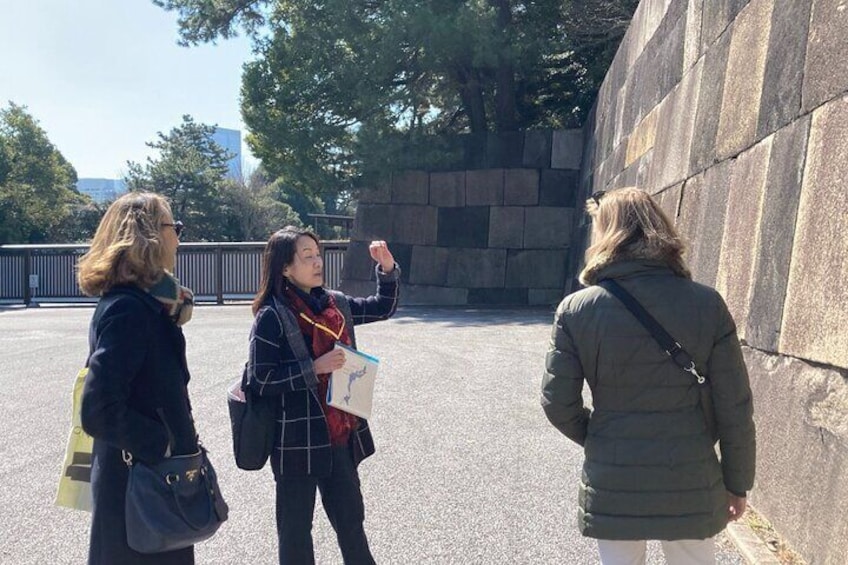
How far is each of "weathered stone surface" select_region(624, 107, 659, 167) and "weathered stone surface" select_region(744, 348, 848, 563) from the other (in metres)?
4.72

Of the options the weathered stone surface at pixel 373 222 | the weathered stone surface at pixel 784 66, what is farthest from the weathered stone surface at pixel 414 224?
the weathered stone surface at pixel 784 66

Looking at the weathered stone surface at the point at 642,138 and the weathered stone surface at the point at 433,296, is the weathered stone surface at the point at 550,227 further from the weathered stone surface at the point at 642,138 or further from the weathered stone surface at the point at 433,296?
the weathered stone surface at the point at 642,138

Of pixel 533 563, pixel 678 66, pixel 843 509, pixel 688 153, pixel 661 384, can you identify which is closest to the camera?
pixel 661 384

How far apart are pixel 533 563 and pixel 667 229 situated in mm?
1907

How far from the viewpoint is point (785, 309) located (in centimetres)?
389

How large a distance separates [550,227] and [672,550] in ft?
45.7

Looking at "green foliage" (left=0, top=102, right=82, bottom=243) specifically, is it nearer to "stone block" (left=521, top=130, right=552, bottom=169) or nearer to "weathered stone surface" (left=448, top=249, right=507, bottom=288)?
"weathered stone surface" (left=448, top=249, right=507, bottom=288)

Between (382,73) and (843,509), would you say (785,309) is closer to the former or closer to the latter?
(843,509)

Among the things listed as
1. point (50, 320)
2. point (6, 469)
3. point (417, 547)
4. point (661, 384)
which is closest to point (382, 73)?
point (50, 320)

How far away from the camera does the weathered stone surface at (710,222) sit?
528 cm

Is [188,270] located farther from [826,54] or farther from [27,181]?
[826,54]

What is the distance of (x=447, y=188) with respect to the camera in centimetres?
1686

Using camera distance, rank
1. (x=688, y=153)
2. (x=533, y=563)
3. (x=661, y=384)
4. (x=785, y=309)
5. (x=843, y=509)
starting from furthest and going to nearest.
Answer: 1. (x=688, y=153)
2. (x=785, y=309)
3. (x=533, y=563)
4. (x=843, y=509)
5. (x=661, y=384)

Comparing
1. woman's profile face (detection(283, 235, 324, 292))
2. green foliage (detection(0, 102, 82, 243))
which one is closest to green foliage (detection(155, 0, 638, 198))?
green foliage (detection(0, 102, 82, 243))
